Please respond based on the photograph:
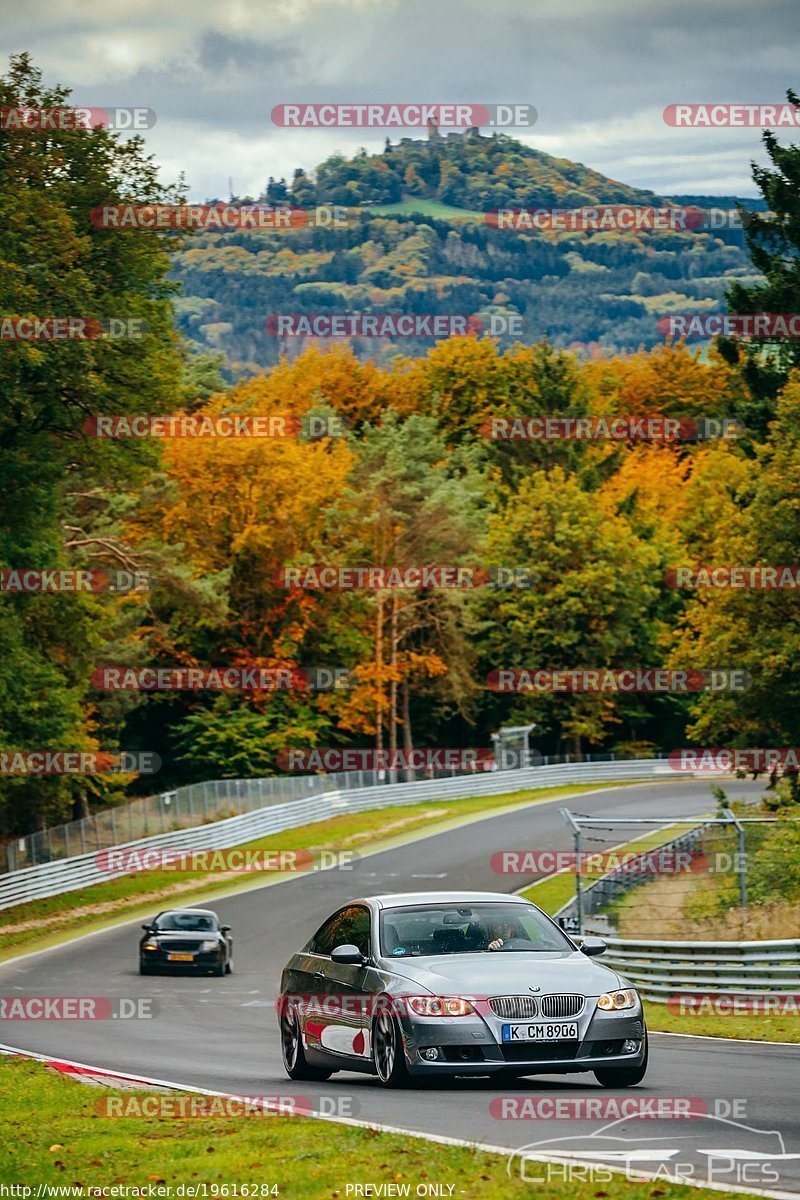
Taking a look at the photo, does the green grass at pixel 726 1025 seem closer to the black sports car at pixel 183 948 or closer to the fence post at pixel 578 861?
the fence post at pixel 578 861

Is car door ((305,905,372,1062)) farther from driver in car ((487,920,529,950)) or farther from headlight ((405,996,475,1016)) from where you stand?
driver in car ((487,920,529,950))

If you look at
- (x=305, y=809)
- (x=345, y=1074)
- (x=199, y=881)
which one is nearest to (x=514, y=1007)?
(x=345, y=1074)

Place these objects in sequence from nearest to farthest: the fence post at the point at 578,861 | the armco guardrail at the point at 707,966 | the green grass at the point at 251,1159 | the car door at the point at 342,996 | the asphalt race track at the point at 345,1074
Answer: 1. the green grass at the point at 251,1159
2. the asphalt race track at the point at 345,1074
3. the car door at the point at 342,996
4. the armco guardrail at the point at 707,966
5. the fence post at the point at 578,861

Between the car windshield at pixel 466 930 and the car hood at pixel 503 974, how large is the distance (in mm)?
206

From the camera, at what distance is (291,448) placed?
3022 inches

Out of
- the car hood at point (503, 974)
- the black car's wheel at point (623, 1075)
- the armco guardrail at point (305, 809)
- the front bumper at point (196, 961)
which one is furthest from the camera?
the armco guardrail at point (305, 809)

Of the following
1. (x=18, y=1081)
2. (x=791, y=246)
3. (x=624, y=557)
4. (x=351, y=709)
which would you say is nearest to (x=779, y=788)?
(x=791, y=246)

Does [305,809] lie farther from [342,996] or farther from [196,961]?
[342,996]

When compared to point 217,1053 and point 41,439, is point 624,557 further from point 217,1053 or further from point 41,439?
point 217,1053

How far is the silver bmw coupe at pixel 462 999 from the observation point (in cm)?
1195

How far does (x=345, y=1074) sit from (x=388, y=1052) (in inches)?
100

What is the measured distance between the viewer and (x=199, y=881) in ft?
162

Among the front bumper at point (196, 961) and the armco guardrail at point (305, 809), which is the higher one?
the front bumper at point (196, 961)

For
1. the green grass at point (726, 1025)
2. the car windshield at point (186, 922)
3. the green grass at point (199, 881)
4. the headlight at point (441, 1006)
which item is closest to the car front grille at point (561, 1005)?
the headlight at point (441, 1006)
